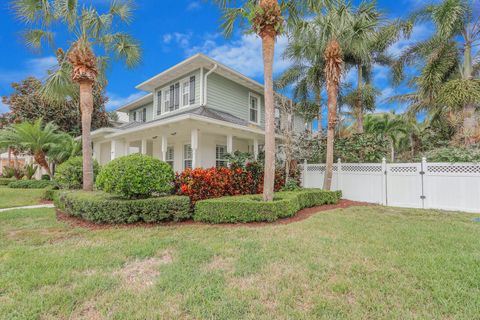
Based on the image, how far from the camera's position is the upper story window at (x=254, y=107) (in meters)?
15.2

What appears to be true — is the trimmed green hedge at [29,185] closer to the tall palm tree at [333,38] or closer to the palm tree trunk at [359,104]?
the tall palm tree at [333,38]

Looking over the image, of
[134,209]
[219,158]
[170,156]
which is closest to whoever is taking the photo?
[134,209]

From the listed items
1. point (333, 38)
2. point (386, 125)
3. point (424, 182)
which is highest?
point (333, 38)

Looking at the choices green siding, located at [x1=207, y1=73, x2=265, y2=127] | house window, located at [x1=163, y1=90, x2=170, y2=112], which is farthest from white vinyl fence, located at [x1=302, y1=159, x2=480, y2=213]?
house window, located at [x1=163, y1=90, x2=170, y2=112]

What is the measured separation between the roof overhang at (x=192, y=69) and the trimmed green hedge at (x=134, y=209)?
25.1ft

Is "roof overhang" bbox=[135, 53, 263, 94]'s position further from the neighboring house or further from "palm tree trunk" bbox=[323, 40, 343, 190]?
"palm tree trunk" bbox=[323, 40, 343, 190]

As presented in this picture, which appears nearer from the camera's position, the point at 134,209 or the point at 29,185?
the point at 134,209

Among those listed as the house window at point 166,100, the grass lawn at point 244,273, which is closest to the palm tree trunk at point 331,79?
the grass lawn at point 244,273

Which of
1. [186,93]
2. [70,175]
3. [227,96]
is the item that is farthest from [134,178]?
[227,96]

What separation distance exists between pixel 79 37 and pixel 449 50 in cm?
1577

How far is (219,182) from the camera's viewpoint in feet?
27.4

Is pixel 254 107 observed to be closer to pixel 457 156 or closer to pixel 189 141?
pixel 189 141

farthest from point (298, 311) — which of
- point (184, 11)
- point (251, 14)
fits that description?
point (184, 11)

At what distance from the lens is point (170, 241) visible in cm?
505
